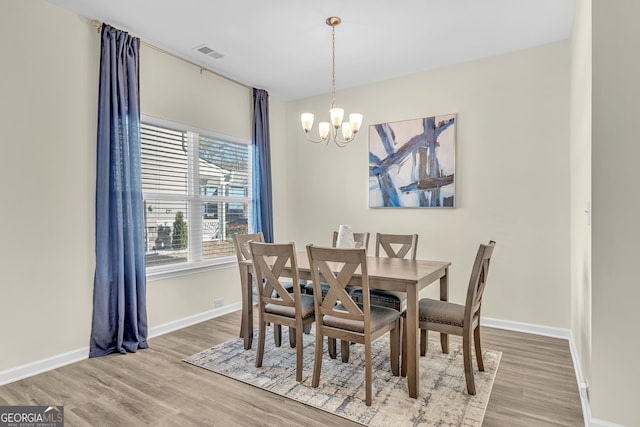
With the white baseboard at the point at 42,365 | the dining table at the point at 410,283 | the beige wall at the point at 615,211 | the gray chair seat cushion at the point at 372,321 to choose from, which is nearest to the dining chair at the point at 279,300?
the dining table at the point at 410,283

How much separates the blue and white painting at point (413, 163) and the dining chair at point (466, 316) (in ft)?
5.49

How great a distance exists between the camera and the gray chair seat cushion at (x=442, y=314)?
240cm

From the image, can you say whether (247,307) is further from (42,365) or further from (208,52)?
(208,52)

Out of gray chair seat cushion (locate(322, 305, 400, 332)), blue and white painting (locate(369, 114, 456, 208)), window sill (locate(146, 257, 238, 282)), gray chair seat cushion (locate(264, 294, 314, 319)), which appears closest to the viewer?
gray chair seat cushion (locate(322, 305, 400, 332))

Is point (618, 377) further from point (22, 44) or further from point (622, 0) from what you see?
point (22, 44)

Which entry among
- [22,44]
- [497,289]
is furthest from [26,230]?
[497,289]

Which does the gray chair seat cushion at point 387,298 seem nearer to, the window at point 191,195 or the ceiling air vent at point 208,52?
the window at point 191,195

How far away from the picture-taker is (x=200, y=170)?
4117mm

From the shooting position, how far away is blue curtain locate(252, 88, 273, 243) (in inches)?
185

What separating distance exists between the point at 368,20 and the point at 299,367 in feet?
9.33

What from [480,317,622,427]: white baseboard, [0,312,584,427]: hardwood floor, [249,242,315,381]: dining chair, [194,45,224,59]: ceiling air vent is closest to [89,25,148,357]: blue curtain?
[0,312,584,427]: hardwood floor

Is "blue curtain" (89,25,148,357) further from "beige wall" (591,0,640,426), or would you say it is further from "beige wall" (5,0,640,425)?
"beige wall" (591,0,640,426)

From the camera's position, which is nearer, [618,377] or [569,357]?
[618,377]

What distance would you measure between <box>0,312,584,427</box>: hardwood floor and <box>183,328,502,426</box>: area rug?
0.28 ft
